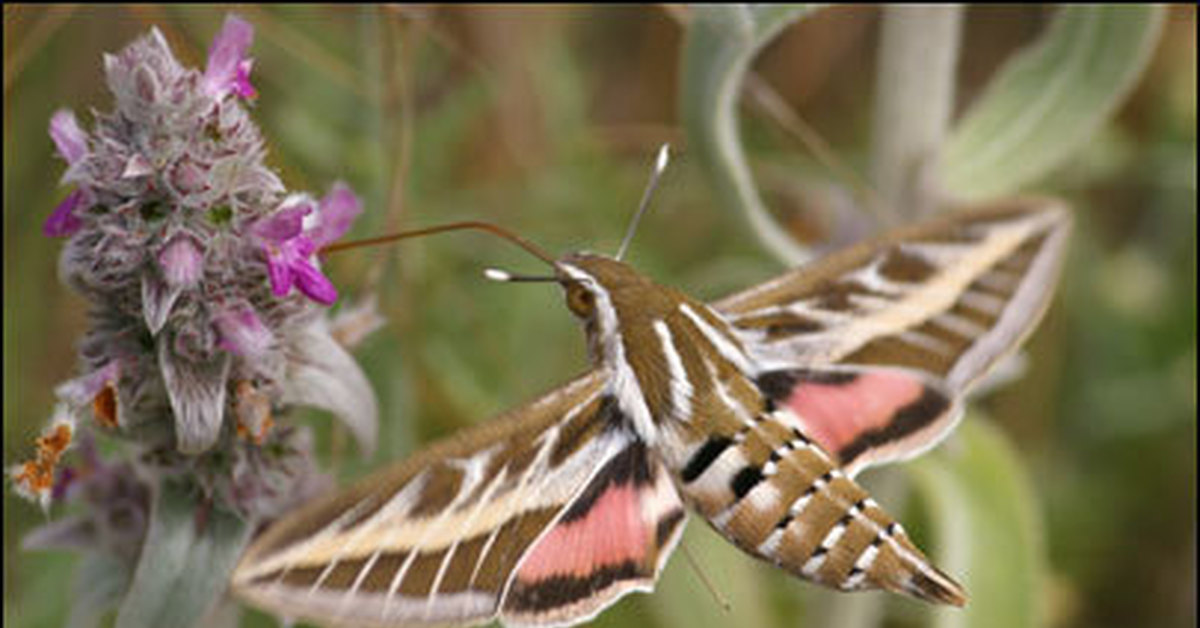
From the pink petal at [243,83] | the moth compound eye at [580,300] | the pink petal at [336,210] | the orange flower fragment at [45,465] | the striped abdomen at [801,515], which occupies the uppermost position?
the pink petal at [243,83]

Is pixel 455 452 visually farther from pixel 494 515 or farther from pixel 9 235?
pixel 9 235

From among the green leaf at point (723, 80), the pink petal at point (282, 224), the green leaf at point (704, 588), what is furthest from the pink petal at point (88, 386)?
the green leaf at point (704, 588)

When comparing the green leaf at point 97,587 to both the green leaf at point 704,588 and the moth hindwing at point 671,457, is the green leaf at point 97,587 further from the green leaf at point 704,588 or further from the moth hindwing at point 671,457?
the green leaf at point 704,588

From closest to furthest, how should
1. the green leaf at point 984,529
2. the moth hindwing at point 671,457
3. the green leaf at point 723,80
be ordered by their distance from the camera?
the moth hindwing at point 671,457
the green leaf at point 723,80
the green leaf at point 984,529

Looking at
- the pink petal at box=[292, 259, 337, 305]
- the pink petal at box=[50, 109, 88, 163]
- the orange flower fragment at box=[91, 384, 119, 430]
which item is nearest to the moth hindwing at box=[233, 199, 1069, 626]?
the pink petal at box=[292, 259, 337, 305]

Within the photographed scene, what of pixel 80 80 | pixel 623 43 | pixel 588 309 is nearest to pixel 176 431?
pixel 588 309

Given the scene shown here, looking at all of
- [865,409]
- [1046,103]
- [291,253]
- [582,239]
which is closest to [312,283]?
[291,253]

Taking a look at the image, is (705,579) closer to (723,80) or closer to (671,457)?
(671,457)
